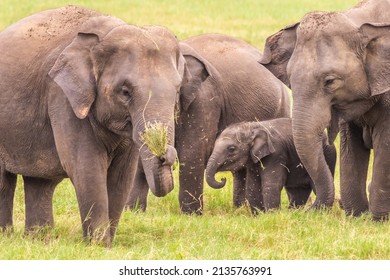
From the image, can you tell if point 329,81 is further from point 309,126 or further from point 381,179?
point 381,179

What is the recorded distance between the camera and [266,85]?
13.2 meters

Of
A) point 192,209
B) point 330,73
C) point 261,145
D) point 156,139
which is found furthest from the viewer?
point 261,145

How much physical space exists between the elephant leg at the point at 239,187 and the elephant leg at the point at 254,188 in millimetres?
166

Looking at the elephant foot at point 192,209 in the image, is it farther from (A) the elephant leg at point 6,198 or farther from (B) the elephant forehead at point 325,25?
(B) the elephant forehead at point 325,25

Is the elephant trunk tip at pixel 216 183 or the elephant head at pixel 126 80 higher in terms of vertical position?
the elephant head at pixel 126 80

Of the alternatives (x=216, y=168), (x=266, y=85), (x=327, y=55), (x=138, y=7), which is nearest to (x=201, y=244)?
(x=327, y=55)

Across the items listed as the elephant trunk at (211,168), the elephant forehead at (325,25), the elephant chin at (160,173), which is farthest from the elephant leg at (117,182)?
the elephant trunk at (211,168)

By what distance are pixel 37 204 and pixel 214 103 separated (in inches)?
115

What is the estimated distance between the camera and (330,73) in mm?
9648

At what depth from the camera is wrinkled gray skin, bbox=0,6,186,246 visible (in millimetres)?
8258

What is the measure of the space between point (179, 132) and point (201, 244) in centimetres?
333

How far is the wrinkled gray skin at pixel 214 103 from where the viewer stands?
12.0 meters

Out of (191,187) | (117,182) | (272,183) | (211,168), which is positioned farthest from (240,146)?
(117,182)

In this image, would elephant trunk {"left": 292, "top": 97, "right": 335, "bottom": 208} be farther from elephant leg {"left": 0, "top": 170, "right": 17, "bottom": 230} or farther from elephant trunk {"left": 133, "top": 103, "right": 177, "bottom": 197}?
elephant leg {"left": 0, "top": 170, "right": 17, "bottom": 230}
